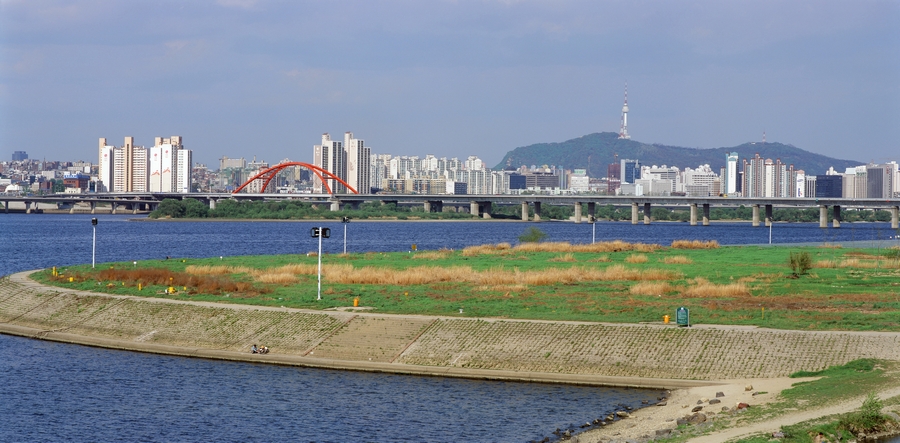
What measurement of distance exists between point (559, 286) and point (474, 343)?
13932 millimetres

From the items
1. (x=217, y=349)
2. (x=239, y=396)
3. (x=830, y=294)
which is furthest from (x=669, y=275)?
(x=239, y=396)

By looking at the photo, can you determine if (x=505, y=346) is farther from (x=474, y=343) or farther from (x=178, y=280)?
(x=178, y=280)

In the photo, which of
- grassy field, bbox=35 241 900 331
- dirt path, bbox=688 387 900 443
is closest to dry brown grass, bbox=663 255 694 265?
grassy field, bbox=35 241 900 331

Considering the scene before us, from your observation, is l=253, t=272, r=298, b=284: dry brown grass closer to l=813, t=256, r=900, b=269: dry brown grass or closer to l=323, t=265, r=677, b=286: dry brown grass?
l=323, t=265, r=677, b=286: dry brown grass

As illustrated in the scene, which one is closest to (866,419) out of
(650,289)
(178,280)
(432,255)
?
(650,289)

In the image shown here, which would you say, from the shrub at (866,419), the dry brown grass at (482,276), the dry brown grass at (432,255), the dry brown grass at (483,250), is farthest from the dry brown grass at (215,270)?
the shrub at (866,419)

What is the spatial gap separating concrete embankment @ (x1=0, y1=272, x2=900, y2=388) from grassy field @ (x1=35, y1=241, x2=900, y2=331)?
1901mm

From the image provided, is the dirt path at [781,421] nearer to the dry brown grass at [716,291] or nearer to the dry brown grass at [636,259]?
the dry brown grass at [716,291]

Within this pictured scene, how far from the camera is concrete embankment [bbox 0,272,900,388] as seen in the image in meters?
28.1

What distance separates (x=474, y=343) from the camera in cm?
3103

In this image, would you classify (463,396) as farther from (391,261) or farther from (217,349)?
(391,261)

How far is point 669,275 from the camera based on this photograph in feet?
161

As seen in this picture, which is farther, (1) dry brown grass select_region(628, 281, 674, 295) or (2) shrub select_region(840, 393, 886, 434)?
(1) dry brown grass select_region(628, 281, 674, 295)

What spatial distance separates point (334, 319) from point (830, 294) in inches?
788
